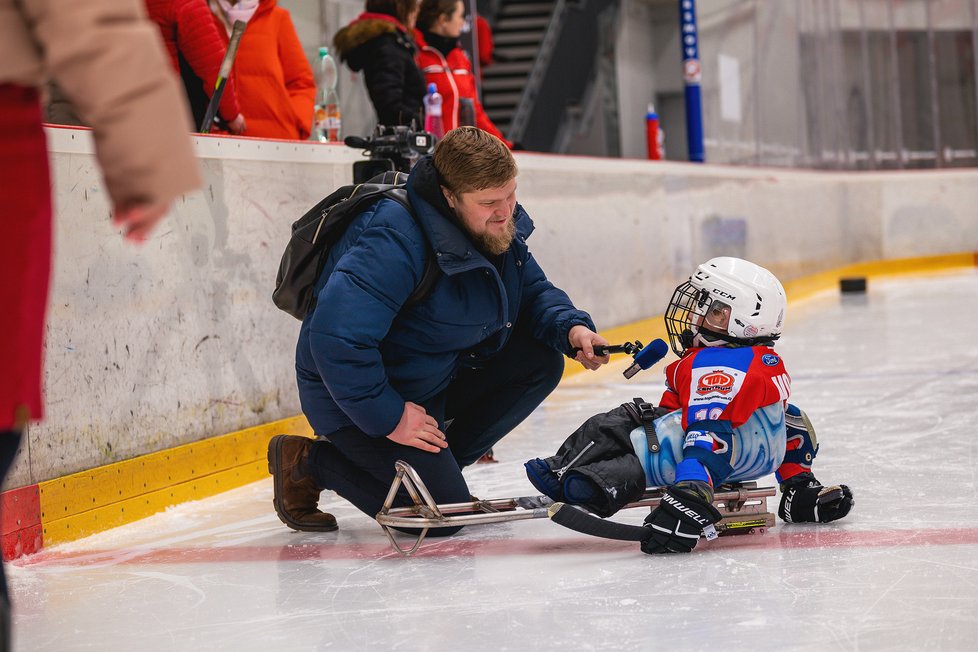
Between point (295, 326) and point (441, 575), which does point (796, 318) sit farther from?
point (441, 575)

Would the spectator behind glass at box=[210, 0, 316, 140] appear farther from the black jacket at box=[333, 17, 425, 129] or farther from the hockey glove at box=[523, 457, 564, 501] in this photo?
the hockey glove at box=[523, 457, 564, 501]

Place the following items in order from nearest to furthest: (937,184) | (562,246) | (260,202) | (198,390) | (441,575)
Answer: (441,575)
(198,390)
(260,202)
(562,246)
(937,184)

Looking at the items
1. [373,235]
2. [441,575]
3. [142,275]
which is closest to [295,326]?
[142,275]

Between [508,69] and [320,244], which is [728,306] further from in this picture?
[508,69]

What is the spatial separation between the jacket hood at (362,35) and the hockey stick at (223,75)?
37.5 inches

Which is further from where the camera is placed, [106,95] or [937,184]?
[937,184]

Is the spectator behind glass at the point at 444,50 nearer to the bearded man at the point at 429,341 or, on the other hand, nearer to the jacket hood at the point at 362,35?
the jacket hood at the point at 362,35

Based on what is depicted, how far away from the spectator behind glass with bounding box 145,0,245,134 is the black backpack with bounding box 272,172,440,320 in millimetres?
1330

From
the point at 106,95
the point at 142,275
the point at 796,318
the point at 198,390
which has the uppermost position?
the point at 106,95

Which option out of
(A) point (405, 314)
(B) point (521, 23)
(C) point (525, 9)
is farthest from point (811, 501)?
(C) point (525, 9)

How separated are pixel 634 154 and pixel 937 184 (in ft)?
11.3

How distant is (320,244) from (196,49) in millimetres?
1483

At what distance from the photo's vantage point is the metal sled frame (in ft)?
8.39

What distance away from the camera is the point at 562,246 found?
5996 millimetres
